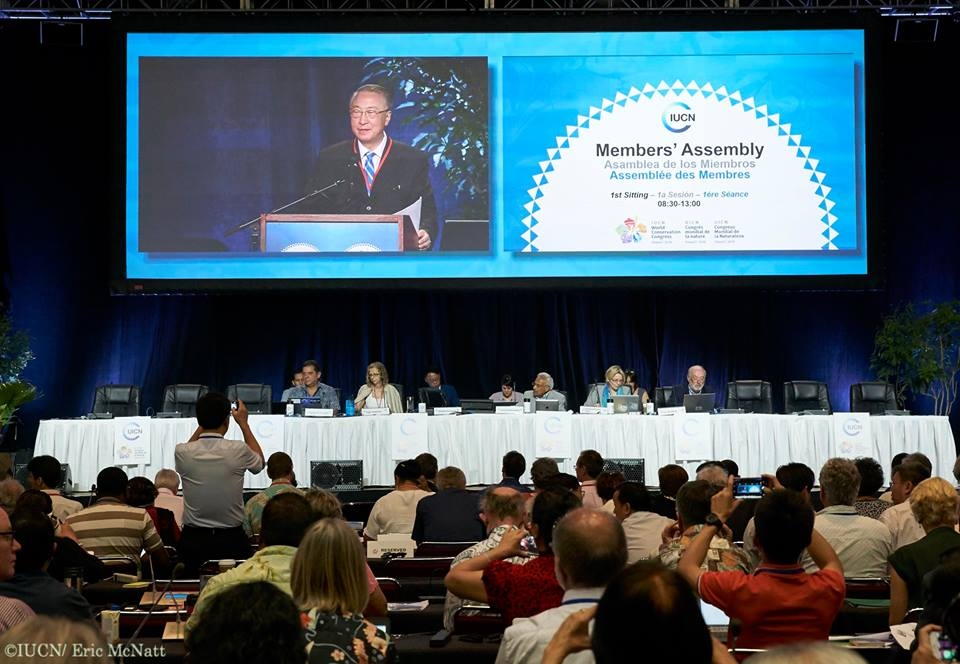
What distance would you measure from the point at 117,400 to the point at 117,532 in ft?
21.3

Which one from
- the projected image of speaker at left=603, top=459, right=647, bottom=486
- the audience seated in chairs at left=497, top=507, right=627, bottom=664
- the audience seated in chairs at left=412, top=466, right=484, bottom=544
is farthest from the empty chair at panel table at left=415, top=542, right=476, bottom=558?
the projected image of speaker at left=603, top=459, right=647, bottom=486

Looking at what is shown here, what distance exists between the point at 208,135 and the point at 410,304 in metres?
3.55

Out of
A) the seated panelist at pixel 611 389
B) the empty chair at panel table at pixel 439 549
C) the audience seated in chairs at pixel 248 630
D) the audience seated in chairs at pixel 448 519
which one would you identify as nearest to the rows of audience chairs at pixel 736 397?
→ the seated panelist at pixel 611 389

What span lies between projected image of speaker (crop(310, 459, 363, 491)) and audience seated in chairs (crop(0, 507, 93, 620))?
268 inches

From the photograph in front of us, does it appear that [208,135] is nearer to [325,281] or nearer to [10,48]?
[325,281]

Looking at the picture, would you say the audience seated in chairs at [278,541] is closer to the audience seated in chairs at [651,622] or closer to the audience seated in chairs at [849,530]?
the audience seated in chairs at [651,622]

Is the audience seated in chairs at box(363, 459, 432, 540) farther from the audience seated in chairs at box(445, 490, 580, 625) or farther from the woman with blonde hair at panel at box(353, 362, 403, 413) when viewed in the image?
the woman with blonde hair at panel at box(353, 362, 403, 413)

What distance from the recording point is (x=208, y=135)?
1154cm

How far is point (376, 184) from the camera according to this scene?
11.5 m

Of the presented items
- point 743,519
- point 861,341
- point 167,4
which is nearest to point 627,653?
point 743,519

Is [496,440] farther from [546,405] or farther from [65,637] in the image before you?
[65,637]

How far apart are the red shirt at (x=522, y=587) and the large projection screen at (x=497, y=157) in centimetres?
805

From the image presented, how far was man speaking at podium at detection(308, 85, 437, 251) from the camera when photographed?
11.5 meters

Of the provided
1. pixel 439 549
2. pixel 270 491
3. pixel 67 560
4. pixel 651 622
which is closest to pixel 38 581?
pixel 67 560
